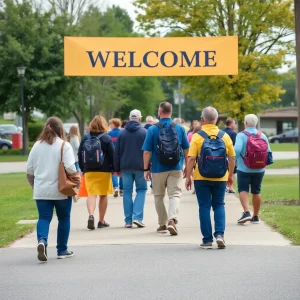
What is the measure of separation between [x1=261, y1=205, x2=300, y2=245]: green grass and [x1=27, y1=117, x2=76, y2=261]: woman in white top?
300 cm

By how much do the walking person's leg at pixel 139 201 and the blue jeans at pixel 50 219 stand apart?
305 cm

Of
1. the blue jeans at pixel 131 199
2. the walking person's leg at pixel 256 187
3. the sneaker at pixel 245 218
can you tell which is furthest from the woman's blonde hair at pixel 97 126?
the sneaker at pixel 245 218

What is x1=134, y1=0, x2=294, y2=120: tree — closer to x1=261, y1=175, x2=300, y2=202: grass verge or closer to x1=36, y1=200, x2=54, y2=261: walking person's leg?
x1=261, y1=175, x2=300, y2=202: grass verge

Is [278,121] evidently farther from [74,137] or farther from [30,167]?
[30,167]

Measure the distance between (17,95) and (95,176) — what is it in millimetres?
37337

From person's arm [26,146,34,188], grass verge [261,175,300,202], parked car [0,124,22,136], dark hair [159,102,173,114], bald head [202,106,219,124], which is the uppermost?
parked car [0,124,22,136]

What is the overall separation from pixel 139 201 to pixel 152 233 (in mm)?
914

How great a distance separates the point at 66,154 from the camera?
9820 mm

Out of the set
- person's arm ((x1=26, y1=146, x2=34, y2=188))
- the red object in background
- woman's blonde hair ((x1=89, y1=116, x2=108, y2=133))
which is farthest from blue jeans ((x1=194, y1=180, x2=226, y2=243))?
the red object in background

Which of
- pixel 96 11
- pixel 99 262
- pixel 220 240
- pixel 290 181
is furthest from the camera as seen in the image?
A: pixel 96 11

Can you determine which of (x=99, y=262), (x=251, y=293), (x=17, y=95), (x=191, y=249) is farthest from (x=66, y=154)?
(x=17, y=95)

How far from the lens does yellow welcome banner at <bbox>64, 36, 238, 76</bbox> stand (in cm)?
1658

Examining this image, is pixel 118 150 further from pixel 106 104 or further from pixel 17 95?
pixel 106 104

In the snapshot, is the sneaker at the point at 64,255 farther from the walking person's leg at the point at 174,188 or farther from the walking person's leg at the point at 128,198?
the walking person's leg at the point at 128,198
